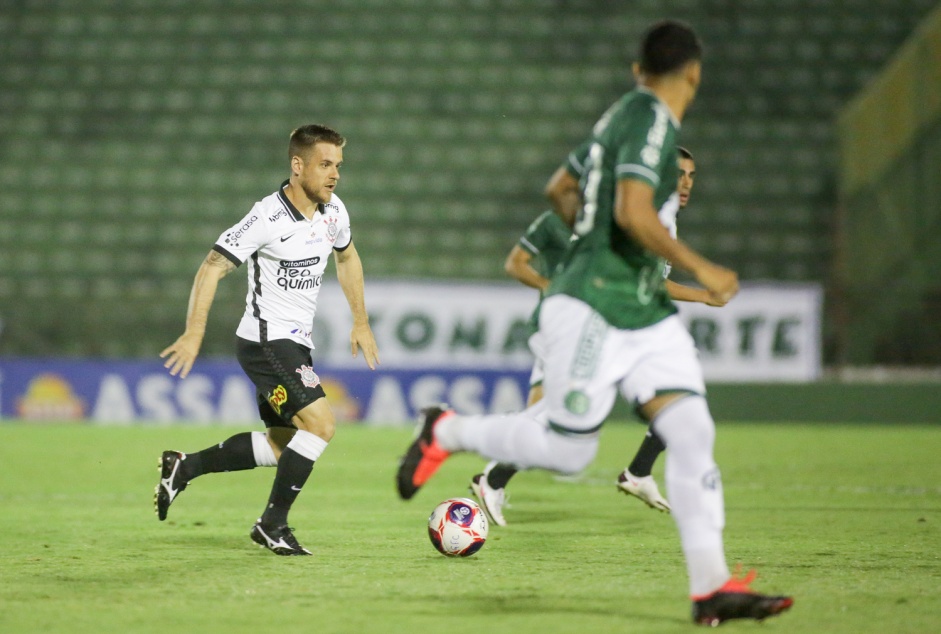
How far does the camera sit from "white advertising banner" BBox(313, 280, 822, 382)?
15883 mm

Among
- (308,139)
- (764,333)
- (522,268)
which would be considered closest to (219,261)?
(308,139)

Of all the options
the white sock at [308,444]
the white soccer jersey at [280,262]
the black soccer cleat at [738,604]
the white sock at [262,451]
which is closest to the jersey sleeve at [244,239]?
the white soccer jersey at [280,262]

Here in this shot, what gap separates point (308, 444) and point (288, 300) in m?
0.71

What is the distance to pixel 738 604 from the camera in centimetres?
427

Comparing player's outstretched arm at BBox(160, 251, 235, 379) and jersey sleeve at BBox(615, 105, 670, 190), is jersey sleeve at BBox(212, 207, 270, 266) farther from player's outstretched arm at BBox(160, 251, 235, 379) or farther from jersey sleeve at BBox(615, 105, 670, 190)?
jersey sleeve at BBox(615, 105, 670, 190)

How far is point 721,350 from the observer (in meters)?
16.0

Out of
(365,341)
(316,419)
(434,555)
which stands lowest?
(434,555)

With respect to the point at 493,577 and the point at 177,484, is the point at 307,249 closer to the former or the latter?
the point at 177,484

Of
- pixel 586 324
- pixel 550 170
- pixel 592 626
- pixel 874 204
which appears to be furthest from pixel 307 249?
pixel 550 170

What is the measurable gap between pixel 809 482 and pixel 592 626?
5.93 m

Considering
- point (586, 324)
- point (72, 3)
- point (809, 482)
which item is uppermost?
point (72, 3)

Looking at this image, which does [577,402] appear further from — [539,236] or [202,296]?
[539,236]

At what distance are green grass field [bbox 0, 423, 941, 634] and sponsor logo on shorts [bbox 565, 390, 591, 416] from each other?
0.71 metres

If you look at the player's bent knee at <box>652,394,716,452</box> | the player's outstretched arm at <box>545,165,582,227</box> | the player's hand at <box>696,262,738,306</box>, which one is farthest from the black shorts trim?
the player's hand at <box>696,262,738,306</box>
